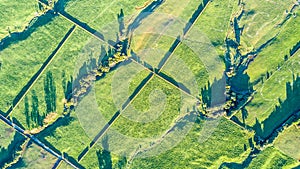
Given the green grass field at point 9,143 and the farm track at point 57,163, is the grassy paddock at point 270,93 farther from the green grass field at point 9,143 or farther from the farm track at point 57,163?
the green grass field at point 9,143

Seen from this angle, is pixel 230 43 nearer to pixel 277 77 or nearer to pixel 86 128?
pixel 277 77

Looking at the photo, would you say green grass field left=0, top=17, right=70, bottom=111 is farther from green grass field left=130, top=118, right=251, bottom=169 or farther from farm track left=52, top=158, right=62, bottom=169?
green grass field left=130, top=118, right=251, bottom=169

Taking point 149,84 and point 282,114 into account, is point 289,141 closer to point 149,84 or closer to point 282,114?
point 282,114

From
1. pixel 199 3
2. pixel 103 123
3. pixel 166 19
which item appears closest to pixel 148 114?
pixel 103 123

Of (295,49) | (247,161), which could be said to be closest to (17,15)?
(247,161)

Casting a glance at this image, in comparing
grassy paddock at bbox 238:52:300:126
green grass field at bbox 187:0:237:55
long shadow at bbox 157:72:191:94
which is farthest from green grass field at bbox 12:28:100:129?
grassy paddock at bbox 238:52:300:126

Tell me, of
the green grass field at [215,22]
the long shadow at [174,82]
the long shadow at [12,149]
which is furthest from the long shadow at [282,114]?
the long shadow at [12,149]
